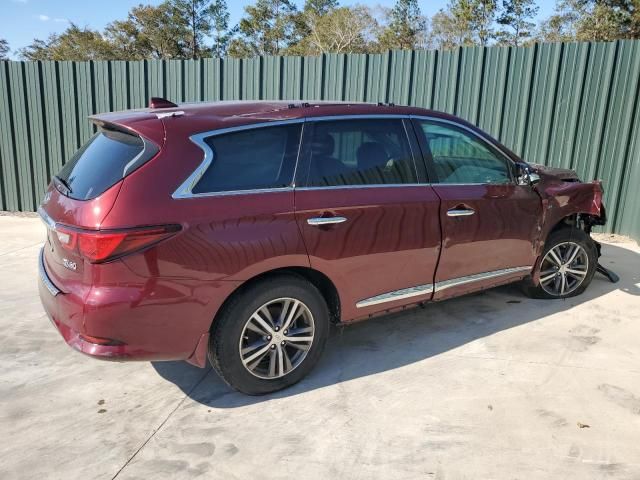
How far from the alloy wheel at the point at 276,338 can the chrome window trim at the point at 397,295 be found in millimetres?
461

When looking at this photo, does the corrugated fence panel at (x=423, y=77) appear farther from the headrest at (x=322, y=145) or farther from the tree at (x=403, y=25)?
the tree at (x=403, y=25)

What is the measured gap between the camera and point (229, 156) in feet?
10.2

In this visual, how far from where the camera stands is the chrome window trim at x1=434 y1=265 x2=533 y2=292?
4105 mm

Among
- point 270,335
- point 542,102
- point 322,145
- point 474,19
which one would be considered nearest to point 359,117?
point 322,145

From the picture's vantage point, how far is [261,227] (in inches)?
122

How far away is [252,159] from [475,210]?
1894 millimetres

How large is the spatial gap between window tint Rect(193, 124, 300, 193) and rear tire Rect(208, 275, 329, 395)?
0.62 meters

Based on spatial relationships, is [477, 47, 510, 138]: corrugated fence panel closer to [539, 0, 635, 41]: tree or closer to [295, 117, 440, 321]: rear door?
[295, 117, 440, 321]: rear door

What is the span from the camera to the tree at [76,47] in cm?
5019

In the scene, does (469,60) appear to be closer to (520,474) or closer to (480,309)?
(480,309)

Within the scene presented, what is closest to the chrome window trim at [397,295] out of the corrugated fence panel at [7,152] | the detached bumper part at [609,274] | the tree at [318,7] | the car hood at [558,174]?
the car hood at [558,174]

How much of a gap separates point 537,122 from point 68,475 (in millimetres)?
7138

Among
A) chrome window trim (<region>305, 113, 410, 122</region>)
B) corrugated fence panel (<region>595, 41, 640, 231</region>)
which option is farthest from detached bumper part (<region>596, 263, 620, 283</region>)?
chrome window trim (<region>305, 113, 410, 122</region>)

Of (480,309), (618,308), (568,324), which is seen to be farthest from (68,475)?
(618,308)
